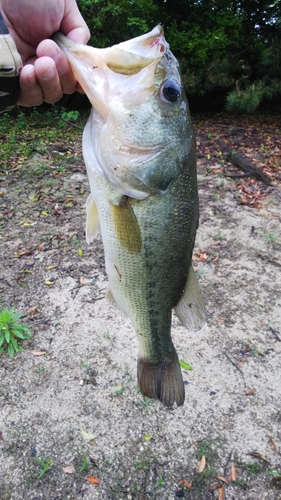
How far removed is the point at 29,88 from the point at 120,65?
54cm

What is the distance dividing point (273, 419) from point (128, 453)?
1091mm

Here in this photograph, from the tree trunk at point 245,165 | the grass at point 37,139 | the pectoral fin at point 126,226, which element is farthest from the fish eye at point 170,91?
the tree trunk at point 245,165

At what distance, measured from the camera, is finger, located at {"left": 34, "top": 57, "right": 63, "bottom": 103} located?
1.61 metres

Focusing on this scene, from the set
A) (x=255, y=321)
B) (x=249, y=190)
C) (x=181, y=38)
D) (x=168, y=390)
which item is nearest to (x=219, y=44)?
(x=181, y=38)

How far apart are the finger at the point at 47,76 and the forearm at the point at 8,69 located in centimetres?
8

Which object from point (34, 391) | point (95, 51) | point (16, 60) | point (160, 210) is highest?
point (95, 51)

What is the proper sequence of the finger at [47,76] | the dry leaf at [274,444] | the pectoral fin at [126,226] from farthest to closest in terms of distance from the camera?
1. the dry leaf at [274,444]
2. the finger at [47,76]
3. the pectoral fin at [126,226]

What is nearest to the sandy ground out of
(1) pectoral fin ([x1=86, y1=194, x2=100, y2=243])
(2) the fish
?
(2) the fish

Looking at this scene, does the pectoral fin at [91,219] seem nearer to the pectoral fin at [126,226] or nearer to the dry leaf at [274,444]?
the pectoral fin at [126,226]

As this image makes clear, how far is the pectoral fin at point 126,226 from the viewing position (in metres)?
1.51

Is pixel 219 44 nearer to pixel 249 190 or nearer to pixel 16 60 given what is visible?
pixel 249 190

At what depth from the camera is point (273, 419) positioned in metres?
2.95

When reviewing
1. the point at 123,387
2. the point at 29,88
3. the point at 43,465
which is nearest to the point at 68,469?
the point at 43,465

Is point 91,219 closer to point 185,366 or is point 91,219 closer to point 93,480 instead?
point 93,480
